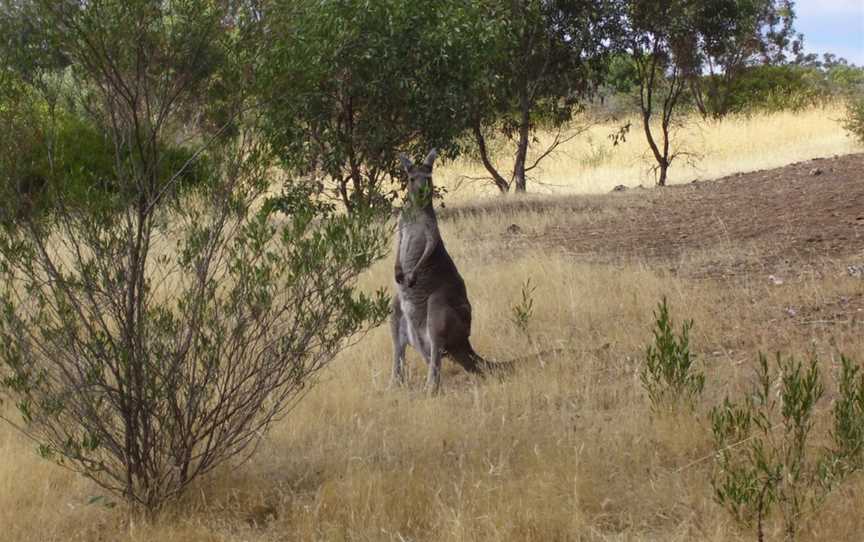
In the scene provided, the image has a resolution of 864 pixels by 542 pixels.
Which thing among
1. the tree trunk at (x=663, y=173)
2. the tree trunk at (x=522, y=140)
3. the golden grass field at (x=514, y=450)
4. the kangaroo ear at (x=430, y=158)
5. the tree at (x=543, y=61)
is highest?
the tree at (x=543, y=61)

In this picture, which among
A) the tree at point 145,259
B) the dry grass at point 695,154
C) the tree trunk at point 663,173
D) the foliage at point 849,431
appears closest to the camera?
the foliage at point 849,431

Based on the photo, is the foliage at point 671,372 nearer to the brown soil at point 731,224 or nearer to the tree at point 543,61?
the brown soil at point 731,224

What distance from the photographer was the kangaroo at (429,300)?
6512 mm

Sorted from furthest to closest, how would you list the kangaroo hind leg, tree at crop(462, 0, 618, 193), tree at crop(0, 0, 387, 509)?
tree at crop(462, 0, 618, 193) → the kangaroo hind leg → tree at crop(0, 0, 387, 509)

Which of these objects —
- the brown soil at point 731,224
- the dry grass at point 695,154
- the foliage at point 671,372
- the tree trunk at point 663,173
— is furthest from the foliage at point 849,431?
the tree trunk at point 663,173

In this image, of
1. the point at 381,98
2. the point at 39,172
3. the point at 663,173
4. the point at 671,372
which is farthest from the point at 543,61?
the point at 39,172

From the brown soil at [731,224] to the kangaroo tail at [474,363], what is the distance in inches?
139

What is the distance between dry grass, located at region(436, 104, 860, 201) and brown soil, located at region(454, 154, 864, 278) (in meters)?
4.72

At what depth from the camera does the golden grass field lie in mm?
4340

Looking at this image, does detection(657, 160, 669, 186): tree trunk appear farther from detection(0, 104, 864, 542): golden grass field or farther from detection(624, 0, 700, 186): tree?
detection(0, 104, 864, 542): golden grass field

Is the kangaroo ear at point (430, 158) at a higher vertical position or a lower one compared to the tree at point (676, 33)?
lower

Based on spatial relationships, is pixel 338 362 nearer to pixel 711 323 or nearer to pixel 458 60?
pixel 711 323

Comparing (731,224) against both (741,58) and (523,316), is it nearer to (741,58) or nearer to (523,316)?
(523,316)

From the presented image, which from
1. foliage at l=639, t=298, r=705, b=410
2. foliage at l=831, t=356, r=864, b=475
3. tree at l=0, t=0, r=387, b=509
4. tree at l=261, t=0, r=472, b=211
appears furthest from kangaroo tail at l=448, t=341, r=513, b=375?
tree at l=261, t=0, r=472, b=211
